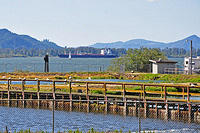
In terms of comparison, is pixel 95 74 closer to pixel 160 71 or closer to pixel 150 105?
pixel 160 71

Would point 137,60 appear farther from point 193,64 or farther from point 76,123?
point 76,123

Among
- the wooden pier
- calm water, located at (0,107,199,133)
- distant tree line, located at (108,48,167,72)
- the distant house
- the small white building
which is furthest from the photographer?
distant tree line, located at (108,48,167,72)

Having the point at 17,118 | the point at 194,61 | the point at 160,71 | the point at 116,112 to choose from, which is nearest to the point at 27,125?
the point at 17,118

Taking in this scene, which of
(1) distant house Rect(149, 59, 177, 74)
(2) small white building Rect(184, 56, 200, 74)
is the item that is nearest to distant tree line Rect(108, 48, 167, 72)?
(2) small white building Rect(184, 56, 200, 74)

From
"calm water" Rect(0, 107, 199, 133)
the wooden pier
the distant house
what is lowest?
"calm water" Rect(0, 107, 199, 133)

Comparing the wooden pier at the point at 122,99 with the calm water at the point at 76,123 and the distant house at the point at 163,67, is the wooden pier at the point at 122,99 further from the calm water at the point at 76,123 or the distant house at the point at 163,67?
the distant house at the point at 163,67

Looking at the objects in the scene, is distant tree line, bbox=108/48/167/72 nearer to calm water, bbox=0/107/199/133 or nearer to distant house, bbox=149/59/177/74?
distant house, bbox=149/59/177/74

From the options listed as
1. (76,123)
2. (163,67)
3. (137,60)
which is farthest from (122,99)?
(137,60)

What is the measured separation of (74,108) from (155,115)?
737 cm

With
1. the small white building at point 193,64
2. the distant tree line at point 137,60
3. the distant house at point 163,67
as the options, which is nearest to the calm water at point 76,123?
the distant house at point 163,67

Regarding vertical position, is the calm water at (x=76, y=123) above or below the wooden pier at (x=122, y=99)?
below

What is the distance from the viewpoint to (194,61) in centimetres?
7681

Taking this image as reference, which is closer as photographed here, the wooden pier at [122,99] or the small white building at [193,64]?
the wooden pier at [122,99]

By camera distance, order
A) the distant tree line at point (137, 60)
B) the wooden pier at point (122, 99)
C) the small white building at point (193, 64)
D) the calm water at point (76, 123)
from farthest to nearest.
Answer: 1. the distant tree line at point (137, 60)
2. the small white building at point (193, 64)
3. the wooden pier at point (122, 99)
4. the calm water at point (76, 123)
